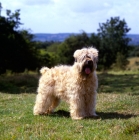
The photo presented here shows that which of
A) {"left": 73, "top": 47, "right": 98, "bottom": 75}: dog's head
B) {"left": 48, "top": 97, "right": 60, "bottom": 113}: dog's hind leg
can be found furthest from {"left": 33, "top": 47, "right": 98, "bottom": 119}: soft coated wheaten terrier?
{"left": 48, "top": 97, "right": 60, "bottom": 113}: dog's hind leg

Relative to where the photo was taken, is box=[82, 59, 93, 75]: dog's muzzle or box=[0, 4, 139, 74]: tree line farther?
box=[0, 4, 139, 74]: tree line

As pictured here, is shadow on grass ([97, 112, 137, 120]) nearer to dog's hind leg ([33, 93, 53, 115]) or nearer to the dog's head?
the dog's head

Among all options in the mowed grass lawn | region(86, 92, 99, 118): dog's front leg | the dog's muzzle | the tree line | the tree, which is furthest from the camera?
the tree

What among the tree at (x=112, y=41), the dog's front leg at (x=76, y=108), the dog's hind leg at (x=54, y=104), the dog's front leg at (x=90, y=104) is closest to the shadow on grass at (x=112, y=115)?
the dog's front leg at (x=90, y=104)

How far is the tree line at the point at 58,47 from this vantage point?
102ft

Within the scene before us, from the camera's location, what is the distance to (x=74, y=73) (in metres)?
9.02

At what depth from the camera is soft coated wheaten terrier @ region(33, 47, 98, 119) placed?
8.72 m

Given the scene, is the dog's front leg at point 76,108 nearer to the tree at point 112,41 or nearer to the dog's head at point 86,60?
the dog's head at point 86,60

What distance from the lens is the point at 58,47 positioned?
5678 centimetres

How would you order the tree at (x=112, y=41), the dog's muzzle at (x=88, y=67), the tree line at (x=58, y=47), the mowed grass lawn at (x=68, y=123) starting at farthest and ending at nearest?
1. the tree at (x=112, y=41)
2. the tree line at (x=58, y=47)
3. the dog's muzzle at (x=88, y=67)
4. the mowed grass lawn at (x=68, y=123)

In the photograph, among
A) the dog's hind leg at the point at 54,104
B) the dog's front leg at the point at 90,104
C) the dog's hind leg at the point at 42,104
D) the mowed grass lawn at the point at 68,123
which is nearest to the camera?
the mowed grass lawn at the point at 68,123

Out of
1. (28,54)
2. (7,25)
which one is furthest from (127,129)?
(28,54)

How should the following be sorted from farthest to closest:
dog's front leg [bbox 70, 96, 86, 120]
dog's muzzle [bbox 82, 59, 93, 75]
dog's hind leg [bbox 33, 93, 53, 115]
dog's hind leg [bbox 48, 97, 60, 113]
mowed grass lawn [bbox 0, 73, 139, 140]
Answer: dog's hind leg [bbox 48, 97, 60, 113] → dog's hind leg [bbox 33, 93, 53, 115] → dog's front leg [bbox 70, 96, 86, 120] → dog's muzzle [bbox 82, 59, 93, 75] → mowed grass lawn [bbox 0, 73, 139, 140]

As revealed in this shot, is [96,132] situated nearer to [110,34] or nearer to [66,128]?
[66,128]
